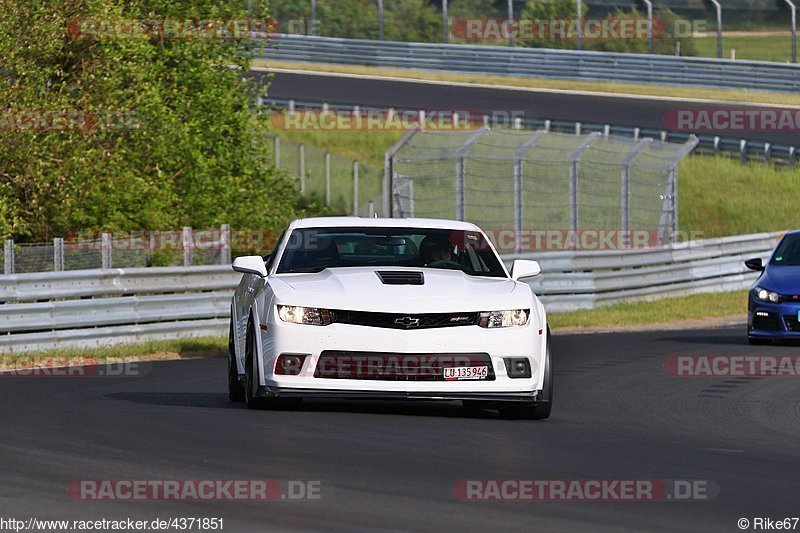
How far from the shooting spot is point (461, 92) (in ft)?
156

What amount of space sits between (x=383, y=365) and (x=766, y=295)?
9.96 meters

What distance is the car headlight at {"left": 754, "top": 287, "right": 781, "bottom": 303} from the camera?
19.4 metres

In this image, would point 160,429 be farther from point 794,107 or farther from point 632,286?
point 794,107

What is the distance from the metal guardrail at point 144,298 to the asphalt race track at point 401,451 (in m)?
3.99

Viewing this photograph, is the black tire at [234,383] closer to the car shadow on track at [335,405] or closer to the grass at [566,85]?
the car shadow on track at [335,405]

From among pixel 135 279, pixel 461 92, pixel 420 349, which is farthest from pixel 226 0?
pixel 420 349

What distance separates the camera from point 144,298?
20.1 metres

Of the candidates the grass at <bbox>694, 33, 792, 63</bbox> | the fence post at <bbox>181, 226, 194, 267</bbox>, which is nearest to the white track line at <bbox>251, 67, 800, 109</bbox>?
the grass at <bbox>694, 33, 792, 63</bbox>

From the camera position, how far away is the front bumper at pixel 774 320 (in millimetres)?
19234

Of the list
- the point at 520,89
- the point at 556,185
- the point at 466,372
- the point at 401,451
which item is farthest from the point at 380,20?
the point at 401,451

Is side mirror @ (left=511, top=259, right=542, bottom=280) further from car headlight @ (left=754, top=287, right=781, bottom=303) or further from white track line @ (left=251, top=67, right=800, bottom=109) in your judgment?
white track line @ (left=251, top=67, right=800, bottom=109)

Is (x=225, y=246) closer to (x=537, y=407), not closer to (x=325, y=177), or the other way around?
(x=537, y=407)

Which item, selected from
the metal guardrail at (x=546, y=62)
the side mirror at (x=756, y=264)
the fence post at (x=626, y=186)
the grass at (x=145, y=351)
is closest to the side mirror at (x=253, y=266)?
the grass at (x=145, y=351)

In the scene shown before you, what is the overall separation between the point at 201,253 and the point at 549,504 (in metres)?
17.2
